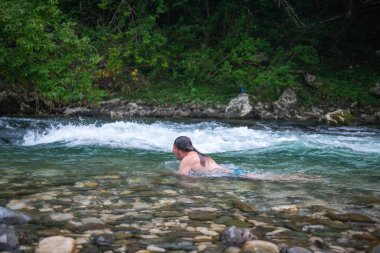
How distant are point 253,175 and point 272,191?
97cm

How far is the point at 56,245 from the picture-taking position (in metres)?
2.70

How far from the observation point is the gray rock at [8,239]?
266 centimetres

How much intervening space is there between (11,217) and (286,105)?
13.8m

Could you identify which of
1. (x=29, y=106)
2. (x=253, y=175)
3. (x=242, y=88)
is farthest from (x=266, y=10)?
(x=253, y=175)

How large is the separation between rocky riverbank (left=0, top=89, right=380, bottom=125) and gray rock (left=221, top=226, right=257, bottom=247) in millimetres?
12212

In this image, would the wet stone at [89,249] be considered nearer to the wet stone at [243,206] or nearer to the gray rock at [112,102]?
the wet stone at [243,206]

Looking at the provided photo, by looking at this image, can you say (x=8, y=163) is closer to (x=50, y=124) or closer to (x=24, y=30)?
(x=24, y=30)

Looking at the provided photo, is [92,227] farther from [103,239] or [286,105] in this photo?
[286,105]

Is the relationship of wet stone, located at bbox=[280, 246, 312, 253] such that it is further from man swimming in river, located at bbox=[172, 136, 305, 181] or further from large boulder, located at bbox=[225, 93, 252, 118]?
large boulder, located at bbox=[225, 93, 252, 118]

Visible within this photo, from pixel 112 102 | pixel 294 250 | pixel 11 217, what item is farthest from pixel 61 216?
pixel 112 102

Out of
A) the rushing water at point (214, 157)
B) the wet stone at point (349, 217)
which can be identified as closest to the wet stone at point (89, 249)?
the rushing water at point (214, 157)

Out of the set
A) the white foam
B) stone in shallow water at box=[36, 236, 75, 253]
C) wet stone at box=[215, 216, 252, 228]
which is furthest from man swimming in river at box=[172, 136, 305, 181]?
the white foam

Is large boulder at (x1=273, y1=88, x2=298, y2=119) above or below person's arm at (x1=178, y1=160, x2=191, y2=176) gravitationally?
above

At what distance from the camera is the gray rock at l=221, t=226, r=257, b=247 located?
2881mm
